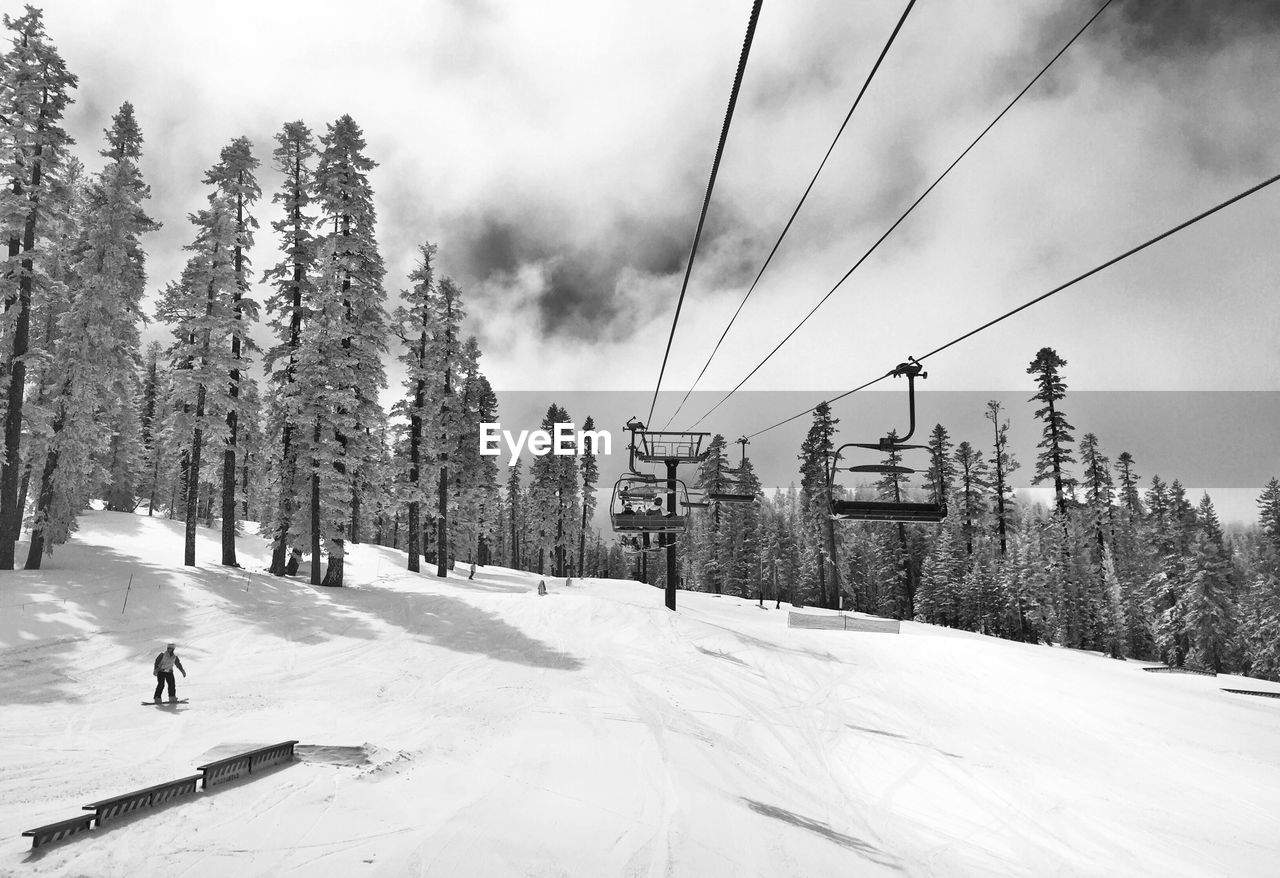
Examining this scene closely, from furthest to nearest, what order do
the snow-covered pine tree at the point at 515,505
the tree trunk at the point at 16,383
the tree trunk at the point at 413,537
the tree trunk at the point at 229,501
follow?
the snow-covered pine tree at the point at 515,505
the tree trunk at the point at 413,537
the tree trunk at the point at 229,501
the tree trunk at the point at 16,383

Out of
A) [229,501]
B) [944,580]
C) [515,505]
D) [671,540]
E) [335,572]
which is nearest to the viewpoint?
[229,501]

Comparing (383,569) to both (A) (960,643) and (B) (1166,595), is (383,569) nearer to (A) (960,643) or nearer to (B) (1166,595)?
(A) (960,643)

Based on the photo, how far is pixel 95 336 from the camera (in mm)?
22672

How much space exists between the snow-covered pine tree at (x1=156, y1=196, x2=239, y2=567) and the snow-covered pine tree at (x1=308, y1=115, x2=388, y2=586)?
3.52 metres

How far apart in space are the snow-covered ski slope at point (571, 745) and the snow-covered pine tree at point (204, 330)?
220 inches

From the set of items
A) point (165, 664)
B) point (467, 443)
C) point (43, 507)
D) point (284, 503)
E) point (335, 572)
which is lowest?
point (165, 664)

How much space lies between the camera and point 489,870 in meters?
6.91

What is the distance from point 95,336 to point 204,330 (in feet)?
11.2

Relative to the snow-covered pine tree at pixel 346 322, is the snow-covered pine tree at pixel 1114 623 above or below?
below

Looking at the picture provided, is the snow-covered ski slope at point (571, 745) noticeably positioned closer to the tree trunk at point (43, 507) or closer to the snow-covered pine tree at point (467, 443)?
the tree trunk at point (43, 507)

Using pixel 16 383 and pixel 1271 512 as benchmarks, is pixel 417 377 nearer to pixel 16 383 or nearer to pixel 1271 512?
pixel 16 383

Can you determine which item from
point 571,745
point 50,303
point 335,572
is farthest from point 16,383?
point 571,745

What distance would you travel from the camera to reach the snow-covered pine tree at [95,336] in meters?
22.3

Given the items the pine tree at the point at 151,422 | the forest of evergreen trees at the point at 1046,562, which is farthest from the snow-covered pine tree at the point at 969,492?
the pine tree at the point at 151,422
